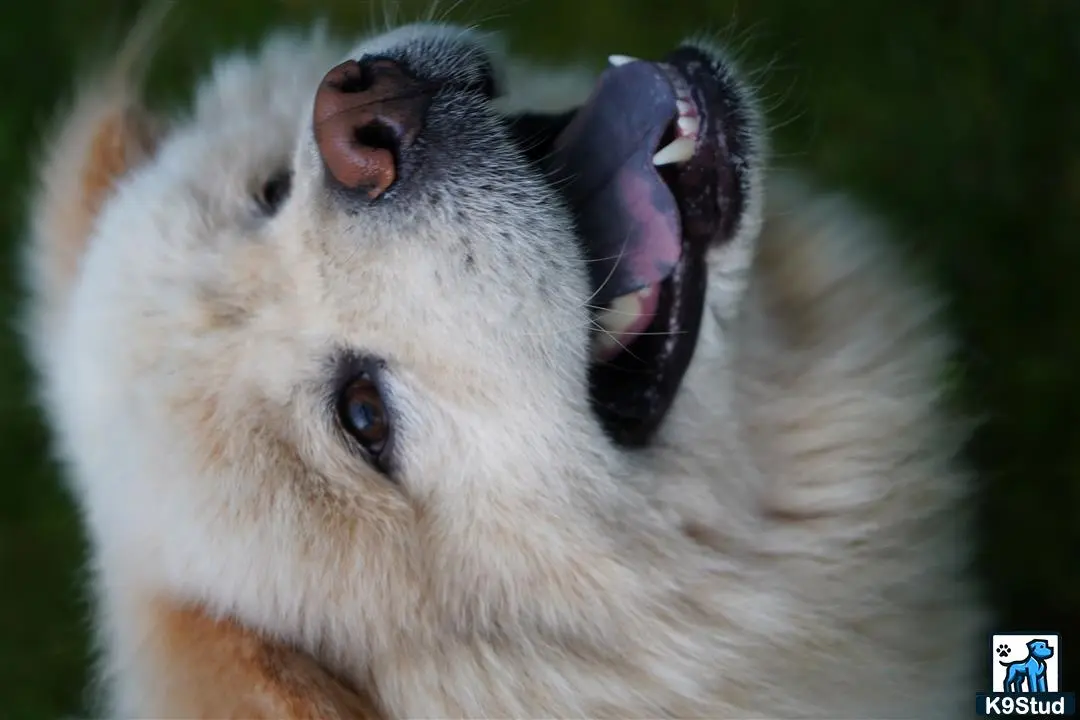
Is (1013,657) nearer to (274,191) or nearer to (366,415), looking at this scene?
(366,415)

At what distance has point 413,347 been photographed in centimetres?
137

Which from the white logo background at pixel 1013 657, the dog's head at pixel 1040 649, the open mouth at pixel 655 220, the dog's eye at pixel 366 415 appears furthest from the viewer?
the dog's head at pixel 1040 649

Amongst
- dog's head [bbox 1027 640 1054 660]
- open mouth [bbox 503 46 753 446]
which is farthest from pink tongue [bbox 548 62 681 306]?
dog's head [bbox 1027 640 1054 660]

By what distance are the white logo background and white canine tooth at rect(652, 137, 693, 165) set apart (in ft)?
3.70

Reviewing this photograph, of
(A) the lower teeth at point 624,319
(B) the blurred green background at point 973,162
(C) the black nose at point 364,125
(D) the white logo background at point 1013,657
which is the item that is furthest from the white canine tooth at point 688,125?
(D) the white logo background at point 1013,657

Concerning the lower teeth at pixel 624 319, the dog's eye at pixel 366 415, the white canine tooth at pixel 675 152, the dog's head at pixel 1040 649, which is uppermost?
the white canine tooth at pixel 675 152

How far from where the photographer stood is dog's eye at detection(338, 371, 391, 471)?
4.60 feet

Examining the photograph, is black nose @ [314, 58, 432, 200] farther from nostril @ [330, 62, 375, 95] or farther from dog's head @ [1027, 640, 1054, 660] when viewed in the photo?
dog's head @ [1027, 640, 1054, 660]

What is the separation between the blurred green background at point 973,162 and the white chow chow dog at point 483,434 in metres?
0.79

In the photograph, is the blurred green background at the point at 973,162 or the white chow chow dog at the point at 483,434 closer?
the white chow chow dog at the point at 483,434

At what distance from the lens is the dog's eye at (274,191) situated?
5.29 feet

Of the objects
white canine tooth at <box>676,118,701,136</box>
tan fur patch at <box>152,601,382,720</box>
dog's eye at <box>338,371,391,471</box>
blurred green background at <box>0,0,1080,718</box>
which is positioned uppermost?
blurred green background at <box>0,0,1080,718</box>

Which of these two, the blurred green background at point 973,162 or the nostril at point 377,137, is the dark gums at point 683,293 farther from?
the blurred green background at point 973,162

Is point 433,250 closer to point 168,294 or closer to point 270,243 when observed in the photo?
point 270,243
